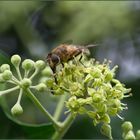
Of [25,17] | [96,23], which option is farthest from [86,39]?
[25,17]

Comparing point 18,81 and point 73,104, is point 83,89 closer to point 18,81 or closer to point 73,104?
point 73,104

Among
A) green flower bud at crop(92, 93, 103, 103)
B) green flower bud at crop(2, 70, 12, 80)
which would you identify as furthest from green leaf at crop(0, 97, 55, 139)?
green flower bud at crop(92, 93, 103, 103)

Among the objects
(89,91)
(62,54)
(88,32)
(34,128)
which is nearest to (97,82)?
(89,91)

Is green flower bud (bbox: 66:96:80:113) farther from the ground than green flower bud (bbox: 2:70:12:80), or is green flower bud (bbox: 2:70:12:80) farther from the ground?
green flower bud (bbox: 2:70:12:80)

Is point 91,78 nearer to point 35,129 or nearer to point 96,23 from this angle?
point 35,129

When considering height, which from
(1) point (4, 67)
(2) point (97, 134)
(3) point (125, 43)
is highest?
(1) point (4, 67)

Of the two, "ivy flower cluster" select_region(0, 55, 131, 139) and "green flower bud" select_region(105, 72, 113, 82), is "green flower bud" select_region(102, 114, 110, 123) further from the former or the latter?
"green flower bud" select_region(105, 72, 113, 82)

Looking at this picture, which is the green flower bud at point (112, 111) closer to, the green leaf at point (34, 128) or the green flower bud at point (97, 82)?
the green flower bud at point (97, 82)
